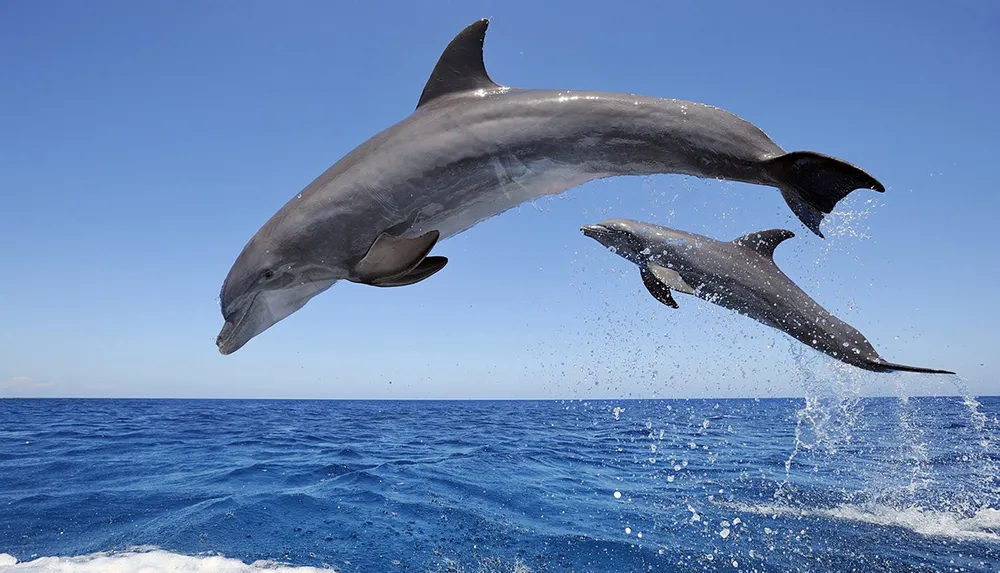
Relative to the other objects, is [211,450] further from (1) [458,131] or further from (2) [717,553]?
(1) [458,131]

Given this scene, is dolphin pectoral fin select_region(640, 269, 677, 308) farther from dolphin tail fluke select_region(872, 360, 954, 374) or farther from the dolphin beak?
the dolphin beak

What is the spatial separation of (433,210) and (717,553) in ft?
28.8

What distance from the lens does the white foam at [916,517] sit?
36.9 ft

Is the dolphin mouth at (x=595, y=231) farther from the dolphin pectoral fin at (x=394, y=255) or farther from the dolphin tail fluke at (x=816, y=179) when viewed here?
the dolphin pectoral fin at (x=394, y=255)

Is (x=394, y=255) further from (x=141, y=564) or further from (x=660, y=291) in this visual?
(x=141, y=564)

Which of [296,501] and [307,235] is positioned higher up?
[307,235]

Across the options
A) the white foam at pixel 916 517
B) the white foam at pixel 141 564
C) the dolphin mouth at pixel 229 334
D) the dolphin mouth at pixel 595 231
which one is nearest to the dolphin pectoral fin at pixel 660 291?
the dolphin mouth at pixel 595 231

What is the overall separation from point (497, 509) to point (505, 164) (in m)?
10.9

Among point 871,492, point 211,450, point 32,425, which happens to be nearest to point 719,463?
point 871,492

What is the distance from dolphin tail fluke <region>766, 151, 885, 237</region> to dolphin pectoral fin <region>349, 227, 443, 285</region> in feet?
6.38

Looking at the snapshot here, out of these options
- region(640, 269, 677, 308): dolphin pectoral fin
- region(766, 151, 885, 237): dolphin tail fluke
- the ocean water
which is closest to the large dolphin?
region(766, 151, 885, 237): dolphin tail fluke

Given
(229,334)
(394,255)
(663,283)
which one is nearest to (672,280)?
(663,283)

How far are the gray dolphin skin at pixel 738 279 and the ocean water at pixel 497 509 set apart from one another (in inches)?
81.6

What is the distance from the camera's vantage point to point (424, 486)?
1531cm
